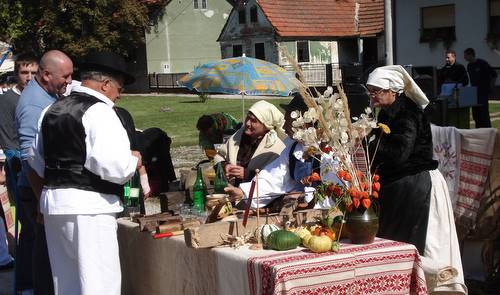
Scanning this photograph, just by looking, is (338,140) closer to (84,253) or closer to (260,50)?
(84,253)

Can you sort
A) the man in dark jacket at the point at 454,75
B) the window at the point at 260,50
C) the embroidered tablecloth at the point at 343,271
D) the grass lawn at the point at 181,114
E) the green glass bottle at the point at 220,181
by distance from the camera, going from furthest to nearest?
the window at the point at 260,50 → the grass lawn at the point at 181,114 → the man in dark jacket at the point at 454,75 → the green glass bottle at the point at 220,181 → the embroidered tablecloth at the point at 343,271

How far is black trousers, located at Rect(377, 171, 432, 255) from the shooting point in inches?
181

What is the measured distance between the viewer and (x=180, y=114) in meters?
23.8

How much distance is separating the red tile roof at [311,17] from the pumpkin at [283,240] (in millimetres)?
34933

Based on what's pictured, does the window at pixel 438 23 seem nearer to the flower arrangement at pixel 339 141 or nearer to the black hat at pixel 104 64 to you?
the black hat at pixel 104 64

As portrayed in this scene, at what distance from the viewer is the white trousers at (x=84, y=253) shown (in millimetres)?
4023

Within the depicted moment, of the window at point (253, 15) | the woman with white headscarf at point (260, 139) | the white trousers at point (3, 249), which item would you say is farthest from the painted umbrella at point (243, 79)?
the window at point (253, 15)

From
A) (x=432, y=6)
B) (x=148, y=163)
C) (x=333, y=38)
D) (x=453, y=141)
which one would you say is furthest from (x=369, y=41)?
(x=453, y=141)

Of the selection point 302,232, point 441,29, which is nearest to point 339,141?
point 302,232

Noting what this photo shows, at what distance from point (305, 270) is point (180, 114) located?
67.3 ft

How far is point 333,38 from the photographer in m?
39.4

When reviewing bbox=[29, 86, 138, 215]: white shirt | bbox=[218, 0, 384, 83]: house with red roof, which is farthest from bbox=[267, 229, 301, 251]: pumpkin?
bbox=[218, 0, 384, 83]: house with red roof

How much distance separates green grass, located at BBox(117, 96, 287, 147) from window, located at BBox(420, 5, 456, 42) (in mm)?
5657

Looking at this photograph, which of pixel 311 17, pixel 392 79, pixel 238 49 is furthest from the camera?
pixel 238 49
